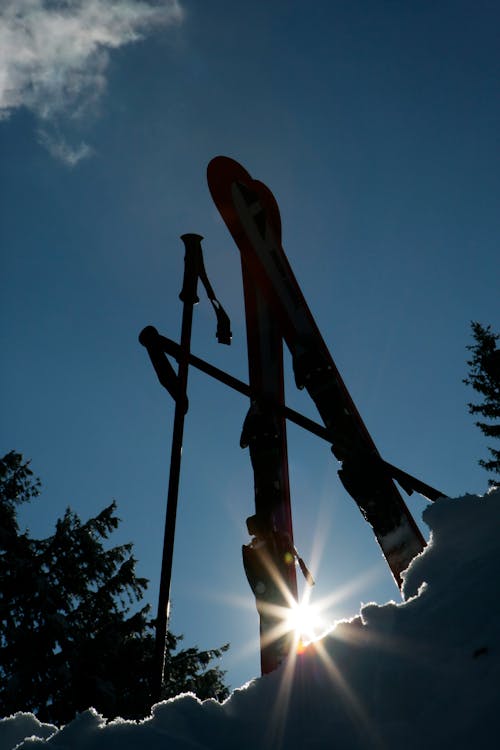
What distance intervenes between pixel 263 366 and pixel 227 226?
1.71 m

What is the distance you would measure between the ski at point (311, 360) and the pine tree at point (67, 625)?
786 cm

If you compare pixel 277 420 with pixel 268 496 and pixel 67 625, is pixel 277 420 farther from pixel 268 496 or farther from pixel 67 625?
pixel 67 625

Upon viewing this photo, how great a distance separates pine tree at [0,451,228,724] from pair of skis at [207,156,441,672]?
284 inches

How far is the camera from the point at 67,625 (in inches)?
404

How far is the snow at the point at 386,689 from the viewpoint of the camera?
3.77 feet

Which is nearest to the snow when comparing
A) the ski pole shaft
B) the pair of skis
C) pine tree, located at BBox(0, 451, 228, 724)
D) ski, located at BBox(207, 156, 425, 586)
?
the ski pole shaft

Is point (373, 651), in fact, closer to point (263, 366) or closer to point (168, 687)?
point (263, 366)

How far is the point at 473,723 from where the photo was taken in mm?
1087

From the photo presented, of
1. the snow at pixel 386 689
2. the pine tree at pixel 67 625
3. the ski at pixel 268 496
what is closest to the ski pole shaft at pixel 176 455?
the ski at pixel 268 496

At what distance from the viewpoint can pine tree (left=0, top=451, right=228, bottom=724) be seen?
980 cm

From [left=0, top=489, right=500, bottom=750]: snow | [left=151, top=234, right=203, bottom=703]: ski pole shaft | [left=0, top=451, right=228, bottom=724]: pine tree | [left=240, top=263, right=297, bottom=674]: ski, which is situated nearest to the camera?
[left=0, top=489, right=500, bottom=750]: snow

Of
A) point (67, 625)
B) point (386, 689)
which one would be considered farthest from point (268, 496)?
point (67, 625)

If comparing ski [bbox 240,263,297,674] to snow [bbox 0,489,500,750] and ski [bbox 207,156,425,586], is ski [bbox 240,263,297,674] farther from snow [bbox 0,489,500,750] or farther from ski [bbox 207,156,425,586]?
snow [bbox 0,489,500,750]

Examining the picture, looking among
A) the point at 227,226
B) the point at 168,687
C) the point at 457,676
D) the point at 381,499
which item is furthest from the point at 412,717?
the point at 168,687
